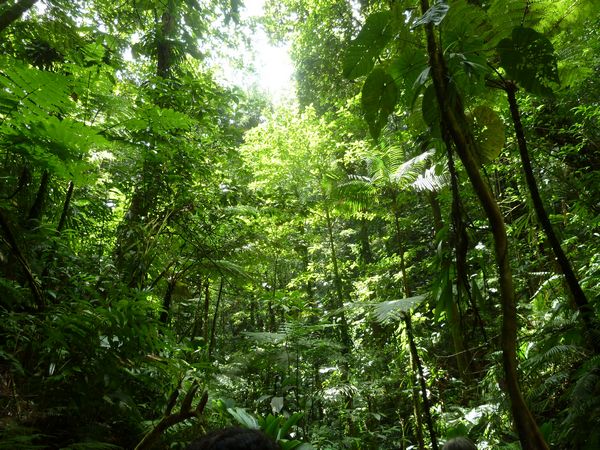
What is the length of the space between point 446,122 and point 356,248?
34.2 ft

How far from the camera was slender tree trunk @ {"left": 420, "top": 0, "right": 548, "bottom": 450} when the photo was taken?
0.84m

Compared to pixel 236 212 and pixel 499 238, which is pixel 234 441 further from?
pixel 236 212

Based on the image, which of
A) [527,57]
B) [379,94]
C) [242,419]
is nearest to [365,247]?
[242,419]

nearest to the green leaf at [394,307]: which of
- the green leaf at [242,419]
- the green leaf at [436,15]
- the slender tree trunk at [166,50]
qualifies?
the green leaf at [242,419]

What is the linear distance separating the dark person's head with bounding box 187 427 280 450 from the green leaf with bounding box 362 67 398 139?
1.07m

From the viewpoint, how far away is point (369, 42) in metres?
1.20

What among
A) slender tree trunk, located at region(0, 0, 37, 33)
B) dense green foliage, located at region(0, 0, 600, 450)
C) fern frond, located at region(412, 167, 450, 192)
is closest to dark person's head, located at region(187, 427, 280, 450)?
dense green foliage, located at region(0, 0, 600, 450)

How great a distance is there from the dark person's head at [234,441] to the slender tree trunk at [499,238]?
0.65 metres

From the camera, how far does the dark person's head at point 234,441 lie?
100 centimetres

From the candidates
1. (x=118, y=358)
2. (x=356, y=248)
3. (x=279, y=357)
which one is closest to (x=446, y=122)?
(x=118, y=358)

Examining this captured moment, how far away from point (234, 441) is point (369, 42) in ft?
4.18

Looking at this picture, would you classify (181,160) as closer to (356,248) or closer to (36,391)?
(36,391)

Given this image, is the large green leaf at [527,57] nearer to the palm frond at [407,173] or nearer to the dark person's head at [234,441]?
the dark person's head at [234,441]

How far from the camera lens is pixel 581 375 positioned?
2.21 meters
